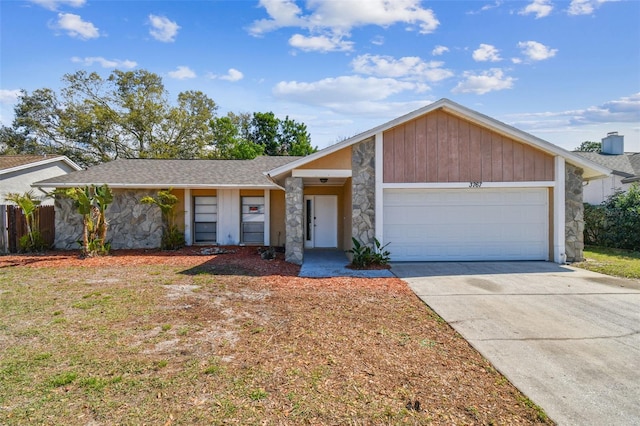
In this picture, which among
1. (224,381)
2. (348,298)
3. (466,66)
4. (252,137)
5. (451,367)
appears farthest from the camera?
(252,137)

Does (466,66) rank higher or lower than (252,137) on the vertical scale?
lower

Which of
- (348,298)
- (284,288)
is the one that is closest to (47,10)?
(284,288)

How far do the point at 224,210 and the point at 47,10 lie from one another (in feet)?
28.5

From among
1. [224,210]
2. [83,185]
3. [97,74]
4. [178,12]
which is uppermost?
[97,74]

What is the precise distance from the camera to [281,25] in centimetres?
1255

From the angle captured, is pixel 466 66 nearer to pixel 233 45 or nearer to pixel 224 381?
pixel 233 45

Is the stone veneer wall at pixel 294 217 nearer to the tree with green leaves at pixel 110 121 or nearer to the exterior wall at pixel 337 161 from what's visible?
the exterior wall at pixel 337 161

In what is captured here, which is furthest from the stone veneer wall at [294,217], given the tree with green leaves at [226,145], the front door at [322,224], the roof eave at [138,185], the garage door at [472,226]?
the tree with green leaves at [226,145]

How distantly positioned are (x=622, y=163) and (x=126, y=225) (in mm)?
27111

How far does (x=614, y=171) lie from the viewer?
63.1 feet

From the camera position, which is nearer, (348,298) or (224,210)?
(348,298)

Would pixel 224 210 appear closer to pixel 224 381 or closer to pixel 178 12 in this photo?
pixel 178 12

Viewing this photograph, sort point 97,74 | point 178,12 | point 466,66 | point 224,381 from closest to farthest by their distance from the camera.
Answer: point 224,381 < point 178,12 < point 466,66 < point 97,74

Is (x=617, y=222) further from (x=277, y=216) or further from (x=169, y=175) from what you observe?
(x=169, y=175)
